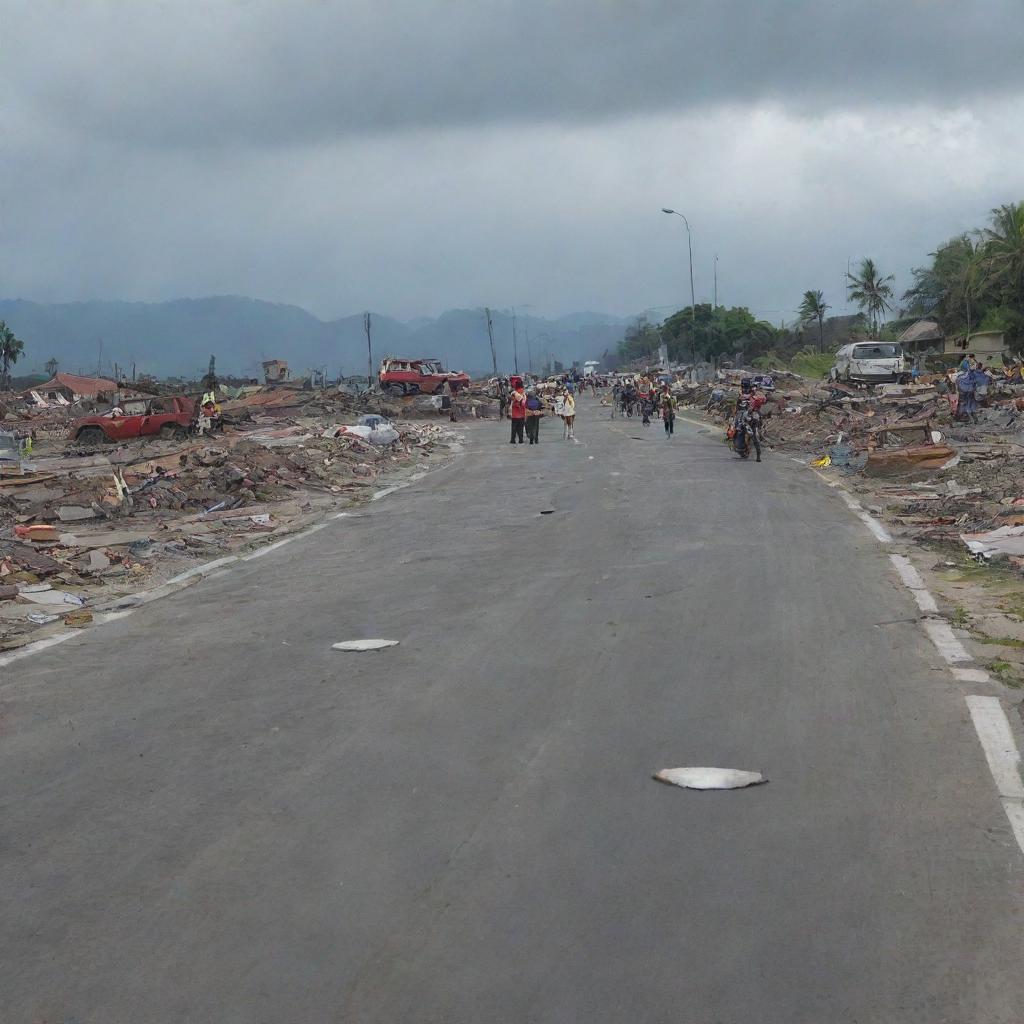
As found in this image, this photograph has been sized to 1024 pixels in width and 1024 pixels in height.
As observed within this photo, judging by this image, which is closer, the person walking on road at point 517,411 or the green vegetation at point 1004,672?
the green vegetation at point 1004,672

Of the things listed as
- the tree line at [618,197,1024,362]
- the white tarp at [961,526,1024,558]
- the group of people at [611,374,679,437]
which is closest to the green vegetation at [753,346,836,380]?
A: the tree line at [618,197,1024,362]

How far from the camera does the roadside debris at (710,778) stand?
221 inches

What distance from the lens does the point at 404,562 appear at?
43.5 ft

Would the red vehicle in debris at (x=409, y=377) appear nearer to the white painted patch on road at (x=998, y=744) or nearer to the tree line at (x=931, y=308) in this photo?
the tree line at (x=931, y=308)

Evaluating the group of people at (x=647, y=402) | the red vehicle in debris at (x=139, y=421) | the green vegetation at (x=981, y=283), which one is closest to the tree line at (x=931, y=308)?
the green vegetation at (x=981, y=283)

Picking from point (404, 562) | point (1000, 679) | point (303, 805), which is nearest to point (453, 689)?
point (303, 805)

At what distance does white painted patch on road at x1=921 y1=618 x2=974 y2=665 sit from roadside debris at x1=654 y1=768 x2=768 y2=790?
112 inches

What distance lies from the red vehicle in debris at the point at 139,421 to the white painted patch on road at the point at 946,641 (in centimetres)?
3410

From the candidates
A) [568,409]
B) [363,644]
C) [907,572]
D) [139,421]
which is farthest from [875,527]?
[139,421]

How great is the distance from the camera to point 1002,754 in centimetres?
602

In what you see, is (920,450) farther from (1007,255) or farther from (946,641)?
(1007,255)

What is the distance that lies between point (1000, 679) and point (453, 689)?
3.39 meters

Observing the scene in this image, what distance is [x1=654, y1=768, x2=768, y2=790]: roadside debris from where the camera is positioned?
18.4ft

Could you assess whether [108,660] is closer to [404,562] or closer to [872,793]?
[404,562]
